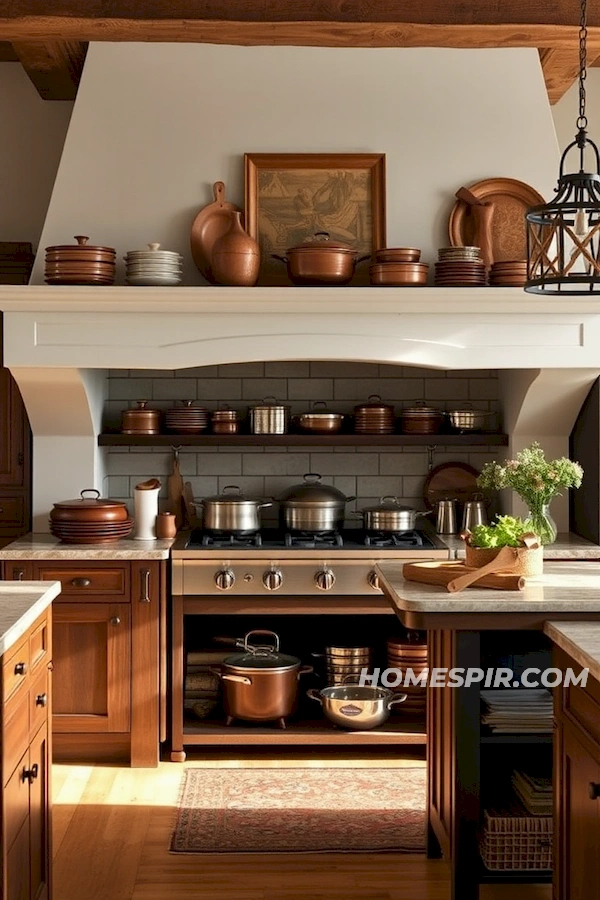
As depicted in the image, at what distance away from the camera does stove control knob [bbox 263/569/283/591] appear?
5.49 m

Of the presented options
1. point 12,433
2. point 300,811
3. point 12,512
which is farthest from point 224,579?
point 12,433

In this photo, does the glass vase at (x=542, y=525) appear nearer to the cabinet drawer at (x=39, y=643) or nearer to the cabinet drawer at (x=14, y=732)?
the cabinet drawer at (x=39, y=643)

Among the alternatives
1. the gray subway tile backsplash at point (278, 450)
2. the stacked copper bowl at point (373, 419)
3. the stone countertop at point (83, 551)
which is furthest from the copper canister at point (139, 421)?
the stacked copper bowl at point (373, 419)

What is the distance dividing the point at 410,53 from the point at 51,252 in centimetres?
197

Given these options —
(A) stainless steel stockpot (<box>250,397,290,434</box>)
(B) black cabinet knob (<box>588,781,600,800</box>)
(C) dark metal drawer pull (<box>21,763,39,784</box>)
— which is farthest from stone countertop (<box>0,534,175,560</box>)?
(B) black cabinet knob (<box>588,781,600,800</box>)

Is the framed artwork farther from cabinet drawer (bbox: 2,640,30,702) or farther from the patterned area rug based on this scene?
cabinet drawer (bbox: 2,640,30,702)

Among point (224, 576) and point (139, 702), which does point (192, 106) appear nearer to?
point (224, 576)

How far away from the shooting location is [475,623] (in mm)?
3645

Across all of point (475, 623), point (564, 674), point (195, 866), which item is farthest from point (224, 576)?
point (564, 674)

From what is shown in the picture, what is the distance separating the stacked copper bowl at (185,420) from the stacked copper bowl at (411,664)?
4.82ft

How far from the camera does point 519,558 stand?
3920mm

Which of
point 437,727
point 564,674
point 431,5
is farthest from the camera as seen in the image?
point 431,5

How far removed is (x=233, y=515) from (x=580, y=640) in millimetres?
2830

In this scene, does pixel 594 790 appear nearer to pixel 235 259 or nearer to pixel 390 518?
pixel 390 518
